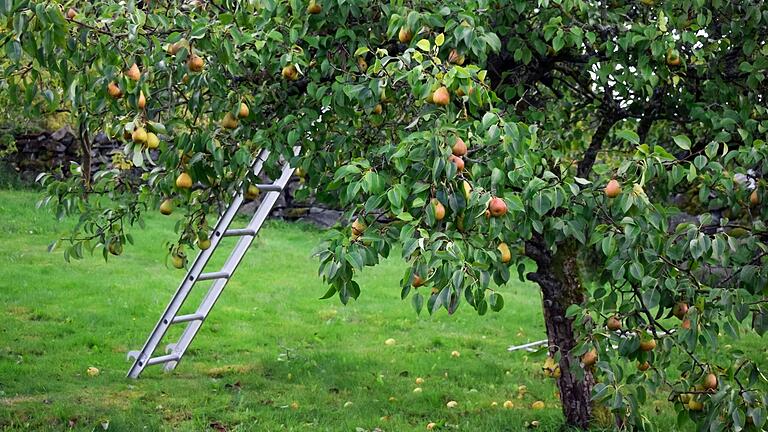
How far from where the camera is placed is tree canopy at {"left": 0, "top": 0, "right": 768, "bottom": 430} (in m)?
2.65

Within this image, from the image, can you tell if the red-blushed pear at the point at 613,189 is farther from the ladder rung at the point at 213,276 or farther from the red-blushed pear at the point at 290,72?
the ladder rung at the point at 213,276

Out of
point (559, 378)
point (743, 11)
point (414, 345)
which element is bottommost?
point (414, 345)

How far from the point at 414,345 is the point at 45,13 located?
5.30 m

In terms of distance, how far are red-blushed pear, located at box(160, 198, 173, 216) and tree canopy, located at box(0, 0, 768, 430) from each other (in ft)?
0.06

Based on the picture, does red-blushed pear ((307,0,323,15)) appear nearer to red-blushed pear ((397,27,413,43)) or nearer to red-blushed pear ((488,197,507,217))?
red-blushed pear ((397,27,413,43))

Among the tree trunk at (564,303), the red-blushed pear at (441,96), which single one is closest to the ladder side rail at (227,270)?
the tree trunk at (564,303)

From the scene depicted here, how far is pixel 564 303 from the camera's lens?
4750mm

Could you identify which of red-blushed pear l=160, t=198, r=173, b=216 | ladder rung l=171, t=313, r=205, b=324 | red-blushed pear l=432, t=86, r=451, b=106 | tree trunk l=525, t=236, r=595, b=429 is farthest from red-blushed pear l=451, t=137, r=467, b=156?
ladder rung l=171, t=313, r=205, b=324

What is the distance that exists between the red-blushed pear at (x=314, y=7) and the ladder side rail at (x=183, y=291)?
1444 millimetres

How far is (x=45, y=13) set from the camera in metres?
2.42

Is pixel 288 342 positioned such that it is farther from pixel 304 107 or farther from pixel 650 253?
pixel 650 253

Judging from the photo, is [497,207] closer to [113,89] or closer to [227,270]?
[113,89]

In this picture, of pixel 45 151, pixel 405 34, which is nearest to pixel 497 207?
pixel 405 34

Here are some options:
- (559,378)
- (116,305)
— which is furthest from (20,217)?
(559,378)
